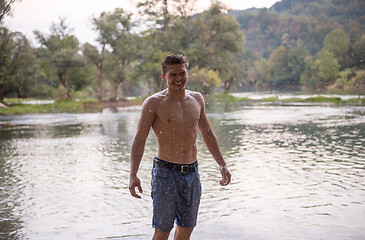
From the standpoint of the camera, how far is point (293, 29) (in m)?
124

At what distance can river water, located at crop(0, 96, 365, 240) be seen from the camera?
5.06 metres

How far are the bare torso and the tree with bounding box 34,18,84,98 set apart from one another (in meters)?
49.4

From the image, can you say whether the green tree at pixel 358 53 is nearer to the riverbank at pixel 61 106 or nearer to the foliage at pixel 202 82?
the foliage at pixel 202 82

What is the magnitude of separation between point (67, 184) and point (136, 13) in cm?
5000

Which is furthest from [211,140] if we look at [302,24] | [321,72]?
[302,24]

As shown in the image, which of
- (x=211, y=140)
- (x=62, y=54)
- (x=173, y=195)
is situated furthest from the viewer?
(x=62, y=54)

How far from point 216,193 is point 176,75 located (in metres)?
3.86

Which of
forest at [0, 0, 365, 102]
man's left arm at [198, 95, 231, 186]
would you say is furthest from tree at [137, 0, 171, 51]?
man's left arm at [198, 95, 231, 186]

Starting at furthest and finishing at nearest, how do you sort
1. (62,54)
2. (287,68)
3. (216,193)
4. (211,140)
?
(287,68), (62,54), (216,193), (211,140)

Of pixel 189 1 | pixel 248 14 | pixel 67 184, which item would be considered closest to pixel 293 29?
pixel 248 14

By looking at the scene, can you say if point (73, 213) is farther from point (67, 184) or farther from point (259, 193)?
point (259, 193)

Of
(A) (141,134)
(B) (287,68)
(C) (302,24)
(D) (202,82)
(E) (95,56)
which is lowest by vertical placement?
(A) (141,134)

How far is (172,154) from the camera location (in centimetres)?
329

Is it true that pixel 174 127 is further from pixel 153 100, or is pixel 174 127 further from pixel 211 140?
pixel 211 140
